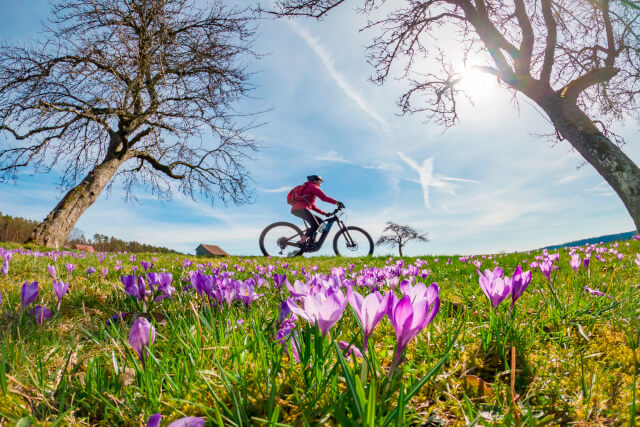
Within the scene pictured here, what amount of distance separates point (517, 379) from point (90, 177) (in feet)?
51.8

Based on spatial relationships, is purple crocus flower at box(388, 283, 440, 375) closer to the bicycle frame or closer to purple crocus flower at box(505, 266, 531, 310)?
purple crocus flower at box(505, 266, 531, 310)

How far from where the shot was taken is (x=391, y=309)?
0.85 m

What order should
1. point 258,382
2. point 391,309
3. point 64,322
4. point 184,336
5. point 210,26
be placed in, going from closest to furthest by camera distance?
point 391,309
point 258,382
point 184,336
point 64,322
point 210,26

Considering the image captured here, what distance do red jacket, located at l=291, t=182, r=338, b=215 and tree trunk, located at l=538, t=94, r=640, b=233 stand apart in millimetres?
7212

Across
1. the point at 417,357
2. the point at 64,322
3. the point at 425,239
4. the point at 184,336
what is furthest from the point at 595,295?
the point at 425,239

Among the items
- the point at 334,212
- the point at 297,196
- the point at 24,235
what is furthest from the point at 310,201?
the point at 24,235

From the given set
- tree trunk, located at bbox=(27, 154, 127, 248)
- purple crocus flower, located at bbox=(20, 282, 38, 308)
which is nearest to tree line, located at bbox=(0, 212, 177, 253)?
tree trunk, located at bbox=(27, 154, 127, 248)

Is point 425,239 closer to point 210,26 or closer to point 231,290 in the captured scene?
point 210,26

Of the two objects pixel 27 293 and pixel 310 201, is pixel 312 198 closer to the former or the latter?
pixel 310 201

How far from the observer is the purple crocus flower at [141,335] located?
101 centimetres

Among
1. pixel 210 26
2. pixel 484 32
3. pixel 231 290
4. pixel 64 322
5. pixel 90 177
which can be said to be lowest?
pixel 64 322

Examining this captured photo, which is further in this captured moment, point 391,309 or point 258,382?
point 258,382

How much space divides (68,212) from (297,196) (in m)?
8.46

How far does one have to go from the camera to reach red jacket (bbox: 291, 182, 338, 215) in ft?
40.3
